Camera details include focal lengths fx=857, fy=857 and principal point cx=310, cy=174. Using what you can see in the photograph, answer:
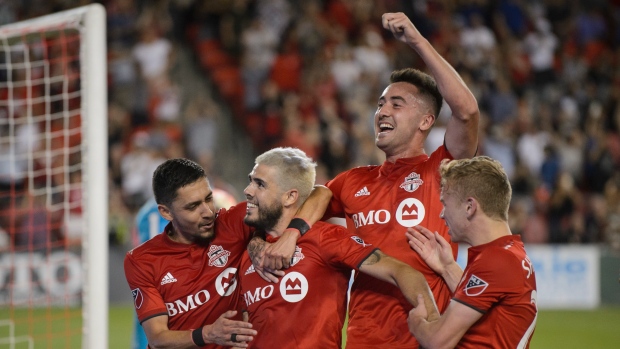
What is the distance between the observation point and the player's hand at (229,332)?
4.89 m

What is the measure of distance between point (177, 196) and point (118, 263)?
9.99 meters

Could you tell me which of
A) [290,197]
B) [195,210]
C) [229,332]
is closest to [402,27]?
[290,197]

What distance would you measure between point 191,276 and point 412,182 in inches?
60.2

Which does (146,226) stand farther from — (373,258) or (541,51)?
(541,51)

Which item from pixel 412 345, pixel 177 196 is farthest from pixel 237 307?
pixel 412 345

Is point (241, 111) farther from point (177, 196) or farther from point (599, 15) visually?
point (177, 196)

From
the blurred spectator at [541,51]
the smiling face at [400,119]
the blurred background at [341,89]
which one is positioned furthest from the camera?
the blurred spectator at [541,51]

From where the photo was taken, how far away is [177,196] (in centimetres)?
541

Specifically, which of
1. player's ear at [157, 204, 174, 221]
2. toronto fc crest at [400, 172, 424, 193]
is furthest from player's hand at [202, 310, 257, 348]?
toronto fc crest at [400, 172, 424, 193]

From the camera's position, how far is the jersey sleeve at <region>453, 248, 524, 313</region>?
4.22 metres

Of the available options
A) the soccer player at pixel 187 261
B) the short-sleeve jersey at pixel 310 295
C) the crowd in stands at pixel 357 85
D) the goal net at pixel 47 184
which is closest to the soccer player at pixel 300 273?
the short-sleeve jersey at pixel 310 295

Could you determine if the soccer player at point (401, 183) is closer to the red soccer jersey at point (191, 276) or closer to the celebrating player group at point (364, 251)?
the celebrating player group at point (364, 251)

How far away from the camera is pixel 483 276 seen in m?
4.25

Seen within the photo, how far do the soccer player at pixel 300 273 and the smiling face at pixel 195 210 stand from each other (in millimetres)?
377
